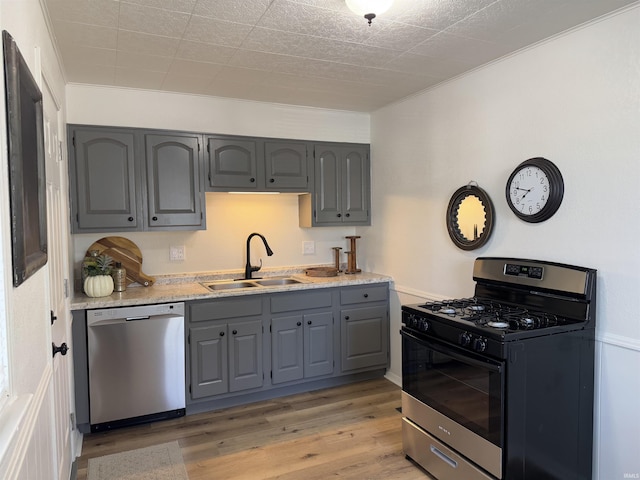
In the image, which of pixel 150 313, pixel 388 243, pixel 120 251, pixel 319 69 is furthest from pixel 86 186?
pixel 388 243

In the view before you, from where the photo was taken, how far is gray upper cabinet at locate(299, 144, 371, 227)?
155 inches

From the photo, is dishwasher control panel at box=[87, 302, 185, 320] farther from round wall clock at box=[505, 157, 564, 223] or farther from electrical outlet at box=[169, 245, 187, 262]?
round wall clock at box=[505, 157, 564, 223]

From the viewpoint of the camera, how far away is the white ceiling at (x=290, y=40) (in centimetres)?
207

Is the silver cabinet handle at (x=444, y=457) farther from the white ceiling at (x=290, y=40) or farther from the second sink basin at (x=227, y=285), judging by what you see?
the white ceiling at (x=290, y=40)

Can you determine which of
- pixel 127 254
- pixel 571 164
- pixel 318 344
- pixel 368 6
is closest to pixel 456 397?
pixel 571 164

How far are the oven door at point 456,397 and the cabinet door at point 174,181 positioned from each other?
186cm

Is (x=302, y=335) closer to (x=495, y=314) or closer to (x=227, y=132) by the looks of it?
(x=495, y=314)

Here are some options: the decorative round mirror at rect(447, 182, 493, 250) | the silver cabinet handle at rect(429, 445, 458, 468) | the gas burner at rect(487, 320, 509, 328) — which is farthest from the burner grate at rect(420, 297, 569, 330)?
the silver cabinet handle at rect(429, 445, 458, 468)

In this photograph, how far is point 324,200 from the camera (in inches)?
156

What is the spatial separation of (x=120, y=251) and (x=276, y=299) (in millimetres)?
1246

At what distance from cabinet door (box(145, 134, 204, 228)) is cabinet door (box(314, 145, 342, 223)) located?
40.3 inches

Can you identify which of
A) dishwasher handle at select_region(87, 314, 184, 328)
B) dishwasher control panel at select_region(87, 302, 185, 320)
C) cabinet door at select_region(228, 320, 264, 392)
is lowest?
cabinet door at select_region(228, 320, 264, 392)

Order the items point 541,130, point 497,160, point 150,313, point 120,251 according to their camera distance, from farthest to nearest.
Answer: point 120,251 < point 150,313 < point 497,160 < point 541,130

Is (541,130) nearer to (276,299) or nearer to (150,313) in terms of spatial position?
(276,299)
